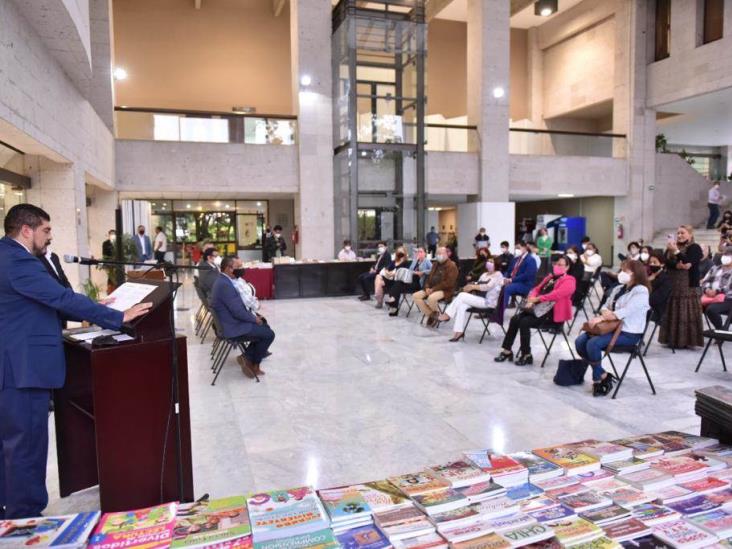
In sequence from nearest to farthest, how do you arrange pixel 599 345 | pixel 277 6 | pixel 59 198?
pixel 599 345, pixel 59 198, pixel 277 6

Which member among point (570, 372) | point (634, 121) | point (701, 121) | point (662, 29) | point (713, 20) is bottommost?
point (570, 372)

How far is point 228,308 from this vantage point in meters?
5.70

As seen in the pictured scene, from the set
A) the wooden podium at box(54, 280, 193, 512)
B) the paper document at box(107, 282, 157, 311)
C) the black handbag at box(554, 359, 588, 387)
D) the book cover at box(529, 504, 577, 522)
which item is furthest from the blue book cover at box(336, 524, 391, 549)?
the black handbag at box(554, 359, 588, 387)

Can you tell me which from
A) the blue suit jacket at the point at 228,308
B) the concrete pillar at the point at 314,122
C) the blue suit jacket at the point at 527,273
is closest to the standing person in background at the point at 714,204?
the concrete pillar at the point at 314,122

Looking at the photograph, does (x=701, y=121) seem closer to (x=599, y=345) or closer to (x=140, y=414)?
(x=599, y=345)

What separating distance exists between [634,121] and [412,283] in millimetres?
13473

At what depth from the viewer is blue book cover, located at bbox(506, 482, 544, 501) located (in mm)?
2076

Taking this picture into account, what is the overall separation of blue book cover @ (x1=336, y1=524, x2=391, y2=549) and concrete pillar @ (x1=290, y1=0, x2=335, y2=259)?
1494 centimetres

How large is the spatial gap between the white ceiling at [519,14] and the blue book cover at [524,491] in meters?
22.1

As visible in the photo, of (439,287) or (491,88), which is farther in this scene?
(491,88)

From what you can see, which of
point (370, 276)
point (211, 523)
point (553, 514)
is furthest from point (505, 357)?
point (370, 276)

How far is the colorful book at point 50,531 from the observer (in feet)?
5.68

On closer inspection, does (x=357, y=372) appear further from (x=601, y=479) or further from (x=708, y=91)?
(x=708, y=91)

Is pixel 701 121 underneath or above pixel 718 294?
above
